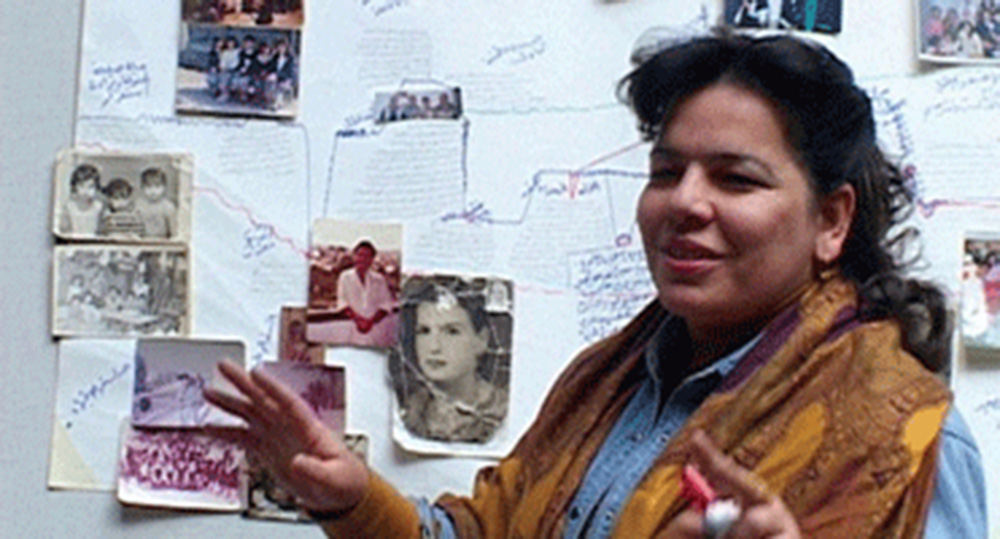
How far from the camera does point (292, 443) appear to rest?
3.36 feet

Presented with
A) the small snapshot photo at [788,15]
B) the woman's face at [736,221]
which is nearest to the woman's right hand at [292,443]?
the woman's face at [736,221]

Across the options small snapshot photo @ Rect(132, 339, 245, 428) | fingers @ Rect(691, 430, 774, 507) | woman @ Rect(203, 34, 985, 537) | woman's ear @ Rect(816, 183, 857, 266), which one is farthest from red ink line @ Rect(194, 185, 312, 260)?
Result: fingers @ Rect(691, 430, 774, 507)

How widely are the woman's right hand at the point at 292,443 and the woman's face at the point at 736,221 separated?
281 mm

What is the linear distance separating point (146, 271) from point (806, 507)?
89cm

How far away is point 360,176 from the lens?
1530 mm

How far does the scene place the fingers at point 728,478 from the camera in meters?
0.73

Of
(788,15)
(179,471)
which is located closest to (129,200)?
(179,471)

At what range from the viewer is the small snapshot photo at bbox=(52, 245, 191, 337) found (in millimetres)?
1525

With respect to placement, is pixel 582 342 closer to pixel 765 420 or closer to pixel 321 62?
pixel 321 62

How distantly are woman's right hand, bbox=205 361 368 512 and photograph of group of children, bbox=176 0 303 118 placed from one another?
59 centimetres

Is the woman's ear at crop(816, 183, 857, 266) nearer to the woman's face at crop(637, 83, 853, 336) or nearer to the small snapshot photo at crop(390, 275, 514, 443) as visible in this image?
the woman's face at crop(637, 83, 853, 336)

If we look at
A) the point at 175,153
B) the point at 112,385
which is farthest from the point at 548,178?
the point at 112,385

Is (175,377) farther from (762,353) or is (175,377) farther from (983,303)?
(983,303)

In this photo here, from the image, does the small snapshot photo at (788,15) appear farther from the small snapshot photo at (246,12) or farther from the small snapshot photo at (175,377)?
the small snapshot photo at (175,377)
